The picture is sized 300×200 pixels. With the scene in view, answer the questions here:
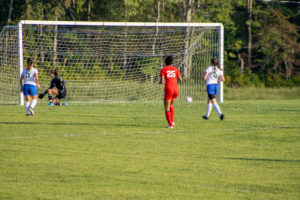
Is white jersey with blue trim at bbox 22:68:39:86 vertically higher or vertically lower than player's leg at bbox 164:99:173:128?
higher

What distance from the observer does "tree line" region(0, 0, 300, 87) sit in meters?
41.2

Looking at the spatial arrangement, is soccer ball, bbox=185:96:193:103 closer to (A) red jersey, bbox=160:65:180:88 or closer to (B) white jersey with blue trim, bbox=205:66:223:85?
(B) white jersey with blue trim, bbox=205:66:223:85

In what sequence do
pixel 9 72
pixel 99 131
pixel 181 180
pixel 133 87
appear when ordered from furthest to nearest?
pixel 133 87, pixel 9 72, pixel 99 131, pixel 181 180

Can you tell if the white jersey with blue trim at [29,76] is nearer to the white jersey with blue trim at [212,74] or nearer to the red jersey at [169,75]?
the red jersey at [169,75]

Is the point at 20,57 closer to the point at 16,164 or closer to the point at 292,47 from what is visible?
the point at 16,164

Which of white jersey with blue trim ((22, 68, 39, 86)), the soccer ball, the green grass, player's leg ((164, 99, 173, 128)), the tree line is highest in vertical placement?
the tree line

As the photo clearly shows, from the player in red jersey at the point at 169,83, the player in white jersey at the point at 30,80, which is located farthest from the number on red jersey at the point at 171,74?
the player in white jersey at the point at 30,80

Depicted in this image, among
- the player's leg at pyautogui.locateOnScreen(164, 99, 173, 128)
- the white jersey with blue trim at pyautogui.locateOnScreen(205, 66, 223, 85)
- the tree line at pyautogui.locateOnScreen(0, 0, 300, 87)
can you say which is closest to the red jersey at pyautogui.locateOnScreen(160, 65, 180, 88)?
the player's leg at pyautogui.locateOnScreen(164, 99, 173, 128)

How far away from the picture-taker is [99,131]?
12570 mm

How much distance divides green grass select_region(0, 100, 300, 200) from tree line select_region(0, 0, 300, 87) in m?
27.5

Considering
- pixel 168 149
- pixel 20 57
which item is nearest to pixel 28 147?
pixel 168 149

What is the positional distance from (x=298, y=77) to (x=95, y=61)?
25602 millimetres

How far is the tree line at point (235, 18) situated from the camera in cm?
4122

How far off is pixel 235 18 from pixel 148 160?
148 feet
